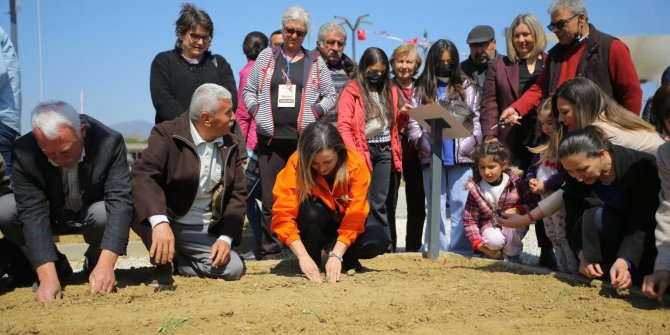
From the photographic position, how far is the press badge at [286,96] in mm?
5312

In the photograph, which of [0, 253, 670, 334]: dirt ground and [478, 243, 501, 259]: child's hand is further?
[478, 243, 501, 259]: child's hand

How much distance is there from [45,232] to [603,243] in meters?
3.34

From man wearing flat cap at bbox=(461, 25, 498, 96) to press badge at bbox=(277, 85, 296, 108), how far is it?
1670 millimetres

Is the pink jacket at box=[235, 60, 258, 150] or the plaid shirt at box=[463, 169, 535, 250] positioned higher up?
the pink jacket at box=[235, 60, 258, 150]

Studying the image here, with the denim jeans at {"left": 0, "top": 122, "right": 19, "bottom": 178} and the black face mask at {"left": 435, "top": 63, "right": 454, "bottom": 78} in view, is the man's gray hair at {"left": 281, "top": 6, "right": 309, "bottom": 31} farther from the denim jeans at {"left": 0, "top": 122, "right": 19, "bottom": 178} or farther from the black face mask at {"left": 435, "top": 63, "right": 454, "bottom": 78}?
the denim jeans at {"left": 0, "top": 122, "right": 19, "bottom": 178}

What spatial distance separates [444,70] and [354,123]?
0.99m

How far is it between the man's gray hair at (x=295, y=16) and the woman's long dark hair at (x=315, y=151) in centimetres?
152

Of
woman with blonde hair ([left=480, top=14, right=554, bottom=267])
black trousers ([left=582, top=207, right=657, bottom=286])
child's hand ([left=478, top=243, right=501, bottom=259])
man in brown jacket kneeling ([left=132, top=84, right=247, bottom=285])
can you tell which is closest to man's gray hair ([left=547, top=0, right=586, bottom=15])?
woman with blonde hair ([left=480, top=14, right=554, bottom=267])

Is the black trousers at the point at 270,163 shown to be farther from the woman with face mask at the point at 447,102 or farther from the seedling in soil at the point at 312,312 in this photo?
the seedling in soil at the point at 312,312

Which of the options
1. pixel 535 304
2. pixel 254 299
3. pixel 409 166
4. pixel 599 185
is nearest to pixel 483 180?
pixel 409 166

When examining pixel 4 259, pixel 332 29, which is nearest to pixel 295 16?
pixel 332 29

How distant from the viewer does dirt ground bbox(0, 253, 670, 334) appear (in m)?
3.10

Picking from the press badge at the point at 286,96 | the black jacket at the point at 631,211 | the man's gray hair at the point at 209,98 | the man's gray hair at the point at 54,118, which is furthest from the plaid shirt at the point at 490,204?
the man's gray hair at the point at 54,118

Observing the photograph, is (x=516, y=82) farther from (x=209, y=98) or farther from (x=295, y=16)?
(x=209, y=98)
